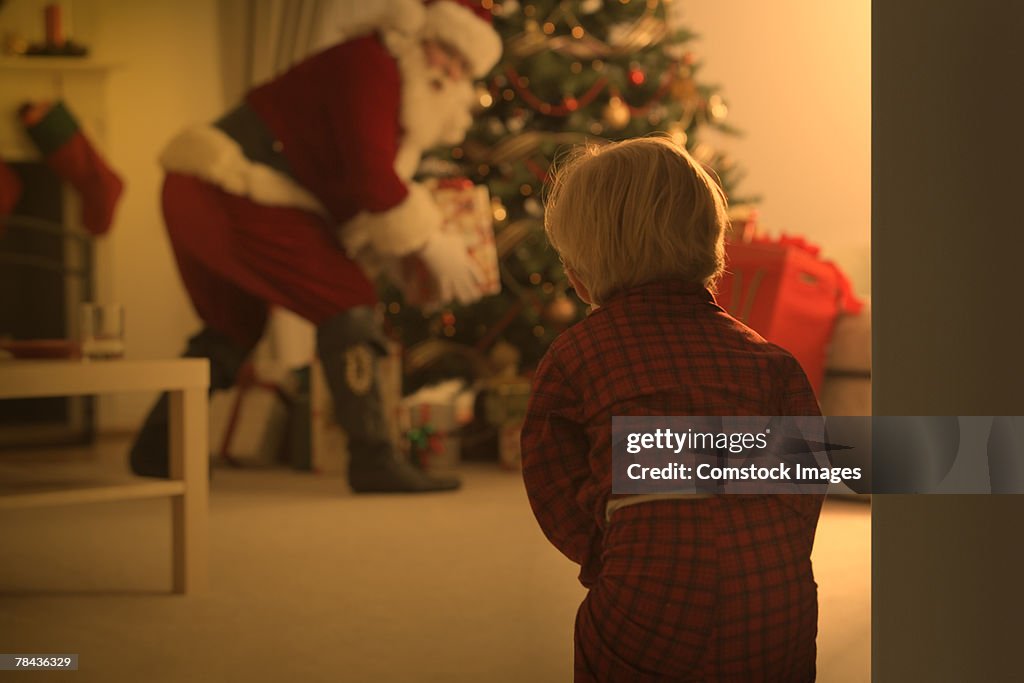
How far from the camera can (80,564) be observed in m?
1.63

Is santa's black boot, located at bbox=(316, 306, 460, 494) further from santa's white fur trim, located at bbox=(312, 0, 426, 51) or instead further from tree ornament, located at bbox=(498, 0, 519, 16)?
tree ornament, located at bbox=(498, 0, 519, 16)

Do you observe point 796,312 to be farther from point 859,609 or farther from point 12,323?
point 12,323

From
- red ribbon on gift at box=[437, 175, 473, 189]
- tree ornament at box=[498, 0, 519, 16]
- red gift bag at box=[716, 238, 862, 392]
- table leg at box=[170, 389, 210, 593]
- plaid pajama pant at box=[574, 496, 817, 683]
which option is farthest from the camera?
tree ornament at box=[498, 0, 519, 16]

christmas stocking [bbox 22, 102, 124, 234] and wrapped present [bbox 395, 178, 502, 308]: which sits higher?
christmas stocking [bbox 22, 102, 124, 234]

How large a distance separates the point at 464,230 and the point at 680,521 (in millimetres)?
1686

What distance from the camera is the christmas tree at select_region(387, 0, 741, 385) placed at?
2.65 meters

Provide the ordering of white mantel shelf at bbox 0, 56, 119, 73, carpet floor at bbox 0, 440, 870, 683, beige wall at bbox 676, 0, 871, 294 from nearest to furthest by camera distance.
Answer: carpet floor at bbox 0, 440, 870, 683, white mantel shelf at bbox 0, 56, 119, 73, beige wall at bbox 676, 0, 871, 294

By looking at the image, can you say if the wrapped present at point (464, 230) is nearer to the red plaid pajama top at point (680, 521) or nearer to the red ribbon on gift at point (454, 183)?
the red ribbon on gift at point (454, 183)

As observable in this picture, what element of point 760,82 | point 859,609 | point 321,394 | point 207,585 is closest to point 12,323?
point 321,394

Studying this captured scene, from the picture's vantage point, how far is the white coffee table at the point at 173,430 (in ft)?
4.14

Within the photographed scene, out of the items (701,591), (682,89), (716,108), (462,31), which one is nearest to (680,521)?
(701,591)

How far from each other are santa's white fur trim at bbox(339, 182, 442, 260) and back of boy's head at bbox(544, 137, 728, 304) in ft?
4.39

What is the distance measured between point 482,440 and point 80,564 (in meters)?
1.24

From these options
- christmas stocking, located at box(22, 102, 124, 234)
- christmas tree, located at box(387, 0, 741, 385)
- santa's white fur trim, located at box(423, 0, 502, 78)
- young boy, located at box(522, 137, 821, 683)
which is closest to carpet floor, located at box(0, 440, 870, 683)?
young boy, located at box(522, 137, 821, 683)
